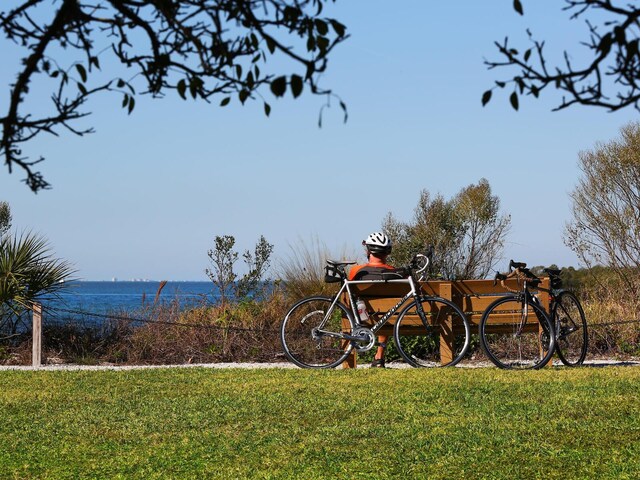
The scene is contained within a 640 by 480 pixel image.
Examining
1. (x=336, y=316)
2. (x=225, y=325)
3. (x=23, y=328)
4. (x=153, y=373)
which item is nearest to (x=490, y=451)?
(x=153, y=373)

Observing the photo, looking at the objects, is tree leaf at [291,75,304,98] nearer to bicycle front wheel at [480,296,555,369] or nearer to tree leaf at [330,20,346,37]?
tree leaf at [330,20,346,37]

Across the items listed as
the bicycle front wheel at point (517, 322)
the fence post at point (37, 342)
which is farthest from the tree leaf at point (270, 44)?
the fence post at point (37, 342)

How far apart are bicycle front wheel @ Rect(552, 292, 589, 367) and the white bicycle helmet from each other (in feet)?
7.06

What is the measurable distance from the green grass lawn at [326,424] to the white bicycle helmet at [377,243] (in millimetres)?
1739

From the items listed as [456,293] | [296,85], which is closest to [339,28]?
[296,85]

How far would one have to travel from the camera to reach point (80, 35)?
4.01 metres

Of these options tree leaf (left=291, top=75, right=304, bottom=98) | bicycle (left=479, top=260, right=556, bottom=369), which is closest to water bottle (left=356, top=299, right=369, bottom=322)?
bicycle (left=479, top=260, right=556, bottom=369)

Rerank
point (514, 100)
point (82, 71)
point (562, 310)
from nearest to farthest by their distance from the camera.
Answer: point (514, 100), point (82, 71), point (562, 310)

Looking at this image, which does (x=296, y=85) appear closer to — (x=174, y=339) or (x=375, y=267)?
(x=375, y=267)

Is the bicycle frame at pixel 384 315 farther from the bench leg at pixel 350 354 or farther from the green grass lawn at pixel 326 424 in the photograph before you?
the green grass lawn at pixel 326 424

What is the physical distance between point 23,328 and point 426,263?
702 centimetres

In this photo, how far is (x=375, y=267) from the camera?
11703 mm

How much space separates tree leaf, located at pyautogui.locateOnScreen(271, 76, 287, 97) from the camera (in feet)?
10.5

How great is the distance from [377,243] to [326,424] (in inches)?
160
